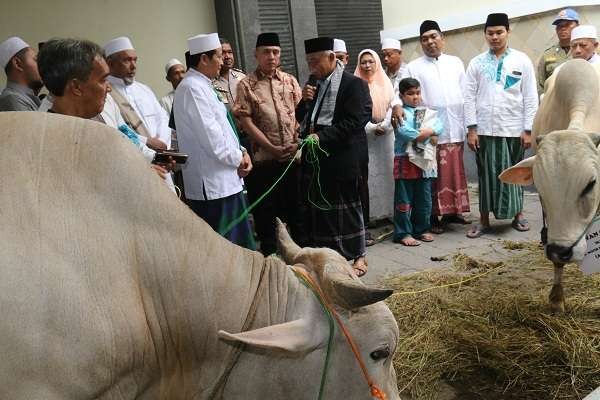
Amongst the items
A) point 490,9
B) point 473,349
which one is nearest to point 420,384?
point 473,349

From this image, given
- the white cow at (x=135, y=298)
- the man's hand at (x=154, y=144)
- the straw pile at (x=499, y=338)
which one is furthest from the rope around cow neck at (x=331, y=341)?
the man's hand at (x=154, y=144)

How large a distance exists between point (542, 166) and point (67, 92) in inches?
116

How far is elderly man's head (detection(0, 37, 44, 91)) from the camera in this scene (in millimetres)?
4648

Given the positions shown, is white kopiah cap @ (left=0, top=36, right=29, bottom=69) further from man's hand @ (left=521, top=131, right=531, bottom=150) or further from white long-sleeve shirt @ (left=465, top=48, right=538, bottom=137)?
man's hand @ (left=521, top=131, right=531, bottom=150)

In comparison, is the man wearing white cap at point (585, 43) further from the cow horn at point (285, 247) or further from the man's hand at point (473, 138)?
the cow horn at point (285, 247)

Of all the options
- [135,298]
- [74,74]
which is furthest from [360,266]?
[135,298]

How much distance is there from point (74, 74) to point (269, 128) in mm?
2497

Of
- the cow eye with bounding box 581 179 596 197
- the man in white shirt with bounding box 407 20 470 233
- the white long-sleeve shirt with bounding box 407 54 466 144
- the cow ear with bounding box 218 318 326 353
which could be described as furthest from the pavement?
the cow ear with bounding box 218 318 326 353

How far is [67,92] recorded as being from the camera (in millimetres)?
2857

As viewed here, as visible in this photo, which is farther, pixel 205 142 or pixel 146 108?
pixel 146 108

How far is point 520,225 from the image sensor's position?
21.8 feet

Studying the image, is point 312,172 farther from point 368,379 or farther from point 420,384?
point 368,379

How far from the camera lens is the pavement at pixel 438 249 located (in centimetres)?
565

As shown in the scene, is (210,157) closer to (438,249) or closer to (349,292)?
(349,292)
